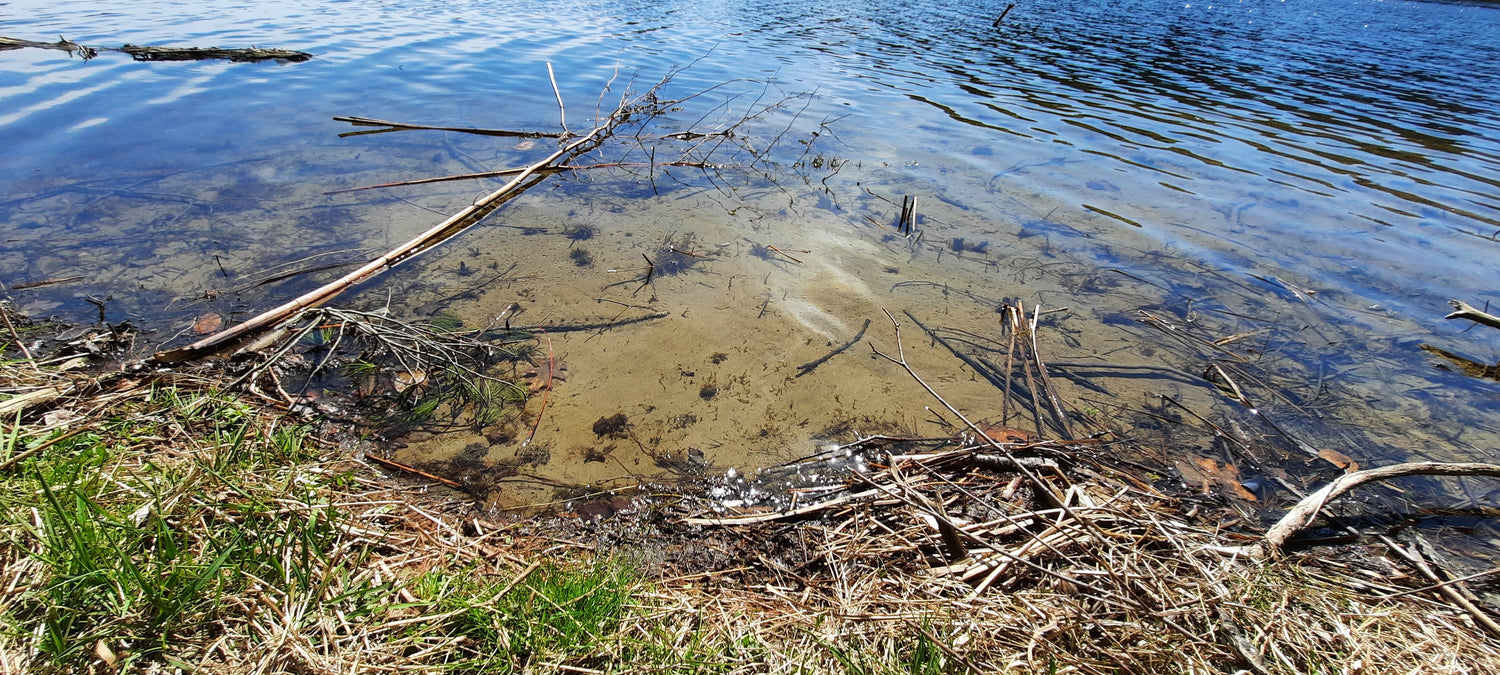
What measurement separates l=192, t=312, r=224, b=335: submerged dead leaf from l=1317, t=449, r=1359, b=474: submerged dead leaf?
7036mm

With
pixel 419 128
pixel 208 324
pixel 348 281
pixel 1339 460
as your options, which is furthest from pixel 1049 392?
pixel 419 128

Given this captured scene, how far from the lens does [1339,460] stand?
3.67 metres

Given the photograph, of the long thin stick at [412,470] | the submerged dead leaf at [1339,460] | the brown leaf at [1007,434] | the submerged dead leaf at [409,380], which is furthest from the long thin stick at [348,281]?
the submerged dead leaf at [1339,460]

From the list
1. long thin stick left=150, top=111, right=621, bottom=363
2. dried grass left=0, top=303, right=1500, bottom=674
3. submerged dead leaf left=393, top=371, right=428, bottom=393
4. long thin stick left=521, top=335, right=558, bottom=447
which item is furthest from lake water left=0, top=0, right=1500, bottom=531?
dried grass left=0, top=303, right=1500, bottom=674

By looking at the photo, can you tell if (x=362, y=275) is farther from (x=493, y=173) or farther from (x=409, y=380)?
(x=493, y=173)

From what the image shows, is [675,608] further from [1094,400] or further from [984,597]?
[1094,400]

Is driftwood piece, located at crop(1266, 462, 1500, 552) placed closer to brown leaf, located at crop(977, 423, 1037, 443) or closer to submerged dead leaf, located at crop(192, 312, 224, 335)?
brown leaf, located at crop(977, 423, 1037, 443)

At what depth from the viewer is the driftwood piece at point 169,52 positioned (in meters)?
10.1

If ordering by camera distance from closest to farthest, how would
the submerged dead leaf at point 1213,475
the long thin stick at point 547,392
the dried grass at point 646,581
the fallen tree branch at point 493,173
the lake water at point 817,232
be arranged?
the dried grass at point 646,581 → the submerged dead leaf at point 1213,475 → the long thin stick at point 547,392 → the lake water at point 817,232 → the fallen tree branch at point 493,173

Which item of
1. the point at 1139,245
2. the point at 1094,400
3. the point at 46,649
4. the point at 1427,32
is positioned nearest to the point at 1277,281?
the point at 1139,245

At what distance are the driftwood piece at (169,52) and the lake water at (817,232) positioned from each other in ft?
0.62

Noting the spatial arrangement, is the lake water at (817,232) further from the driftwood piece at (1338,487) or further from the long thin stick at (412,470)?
the driftwood piece at (1338,487)

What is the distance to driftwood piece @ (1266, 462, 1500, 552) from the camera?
278cm

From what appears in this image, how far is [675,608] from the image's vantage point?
237cm
